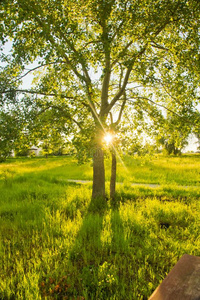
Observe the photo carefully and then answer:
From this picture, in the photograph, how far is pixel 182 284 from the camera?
1681mm

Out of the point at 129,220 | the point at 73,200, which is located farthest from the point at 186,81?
the point at 73,200

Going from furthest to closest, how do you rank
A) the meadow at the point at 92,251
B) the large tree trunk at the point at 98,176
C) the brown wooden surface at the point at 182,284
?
the large tree trunk at the point at 98,176 < the meadow at the point at 92,251 < the brown wooden surface at the point at 182,284

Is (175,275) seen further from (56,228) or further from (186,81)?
(186,81)

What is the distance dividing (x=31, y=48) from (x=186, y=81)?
5738 mm

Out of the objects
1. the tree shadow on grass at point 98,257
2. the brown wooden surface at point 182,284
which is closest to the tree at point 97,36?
the tree shadow on grass at point 98,257

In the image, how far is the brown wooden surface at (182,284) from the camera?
1.53 metres

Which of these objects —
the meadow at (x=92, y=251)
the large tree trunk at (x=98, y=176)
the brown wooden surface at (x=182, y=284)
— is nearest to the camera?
the brown wooden surface at (x=182, y=284)

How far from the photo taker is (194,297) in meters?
1.52

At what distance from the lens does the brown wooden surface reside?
5.03 feet

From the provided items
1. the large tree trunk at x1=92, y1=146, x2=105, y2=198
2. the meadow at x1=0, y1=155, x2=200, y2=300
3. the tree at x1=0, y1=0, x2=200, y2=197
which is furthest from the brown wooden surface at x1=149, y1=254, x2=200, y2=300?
the large tree trunk at x1=92, y1=146, x2=105, y2=198

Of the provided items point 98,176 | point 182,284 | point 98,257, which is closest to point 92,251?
point 98,257

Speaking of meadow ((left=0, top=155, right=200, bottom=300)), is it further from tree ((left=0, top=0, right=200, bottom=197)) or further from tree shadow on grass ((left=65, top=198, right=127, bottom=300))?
tree ((left=0, top=0, right=200, bottom=197))

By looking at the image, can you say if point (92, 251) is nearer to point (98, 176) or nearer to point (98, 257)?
point (98, 257)

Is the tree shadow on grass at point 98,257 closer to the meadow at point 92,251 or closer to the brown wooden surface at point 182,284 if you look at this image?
the meadow at point 92,251
